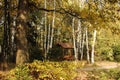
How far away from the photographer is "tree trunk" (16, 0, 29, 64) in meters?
10.0

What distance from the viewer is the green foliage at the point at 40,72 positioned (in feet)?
27.1

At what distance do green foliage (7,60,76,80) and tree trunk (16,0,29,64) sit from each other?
139cm

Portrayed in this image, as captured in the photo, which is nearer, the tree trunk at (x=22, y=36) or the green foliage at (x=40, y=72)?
the green foliage at (x=40, y=72)

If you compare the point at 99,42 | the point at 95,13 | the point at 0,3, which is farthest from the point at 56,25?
the point at 95,13

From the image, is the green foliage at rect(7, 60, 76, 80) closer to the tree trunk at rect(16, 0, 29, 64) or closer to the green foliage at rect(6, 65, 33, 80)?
the green foliage at rect(6, 65, 33, 80)

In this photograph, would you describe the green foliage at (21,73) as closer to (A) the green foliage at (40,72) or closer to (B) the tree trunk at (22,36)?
(A) the green foliage at (40,72)

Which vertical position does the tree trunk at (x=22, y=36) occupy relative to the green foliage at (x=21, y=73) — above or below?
above

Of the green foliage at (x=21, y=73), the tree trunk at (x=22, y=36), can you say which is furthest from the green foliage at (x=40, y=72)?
the tree trunk at (x=22, y=36)

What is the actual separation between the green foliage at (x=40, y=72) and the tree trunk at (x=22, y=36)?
1.39 metres

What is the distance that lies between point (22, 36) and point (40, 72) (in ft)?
7.01

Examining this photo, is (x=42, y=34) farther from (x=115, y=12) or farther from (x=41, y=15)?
(x=115, y=12)

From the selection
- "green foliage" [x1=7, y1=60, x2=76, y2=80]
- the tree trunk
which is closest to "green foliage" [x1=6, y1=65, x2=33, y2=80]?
"green foliage" [x1=7, y1=60, x2=76, y2=80]

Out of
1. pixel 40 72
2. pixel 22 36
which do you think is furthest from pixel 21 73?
pixel 22 36

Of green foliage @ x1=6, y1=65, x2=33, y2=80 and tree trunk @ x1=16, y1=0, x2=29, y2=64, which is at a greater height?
tree trunk @ x1=16, y1=0, x2=29, y2=64
